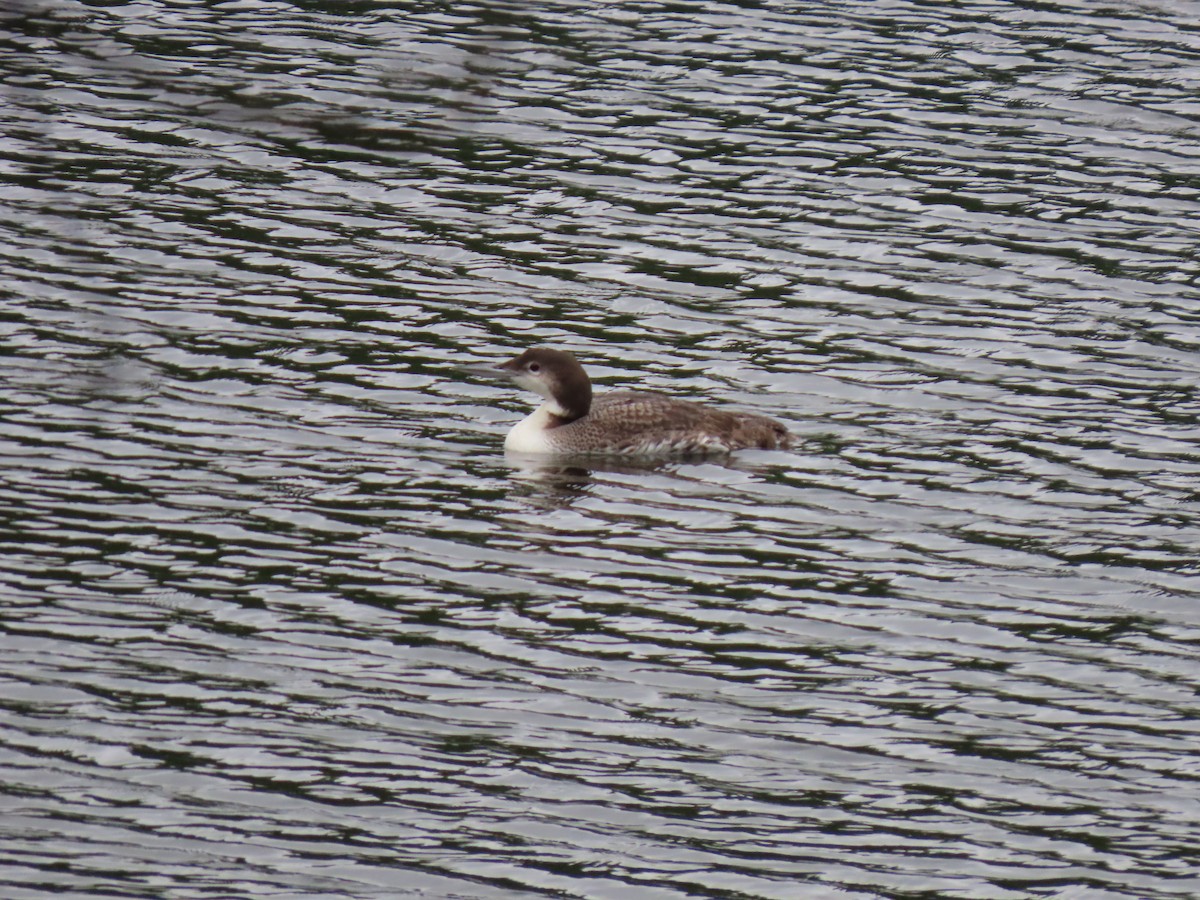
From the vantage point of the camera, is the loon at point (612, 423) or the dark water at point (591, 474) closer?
the dark water at point (591, 474)

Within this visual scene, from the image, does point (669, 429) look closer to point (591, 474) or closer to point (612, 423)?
point (612, 423)

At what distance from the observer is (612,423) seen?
16.7m

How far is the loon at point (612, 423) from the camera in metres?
16.5

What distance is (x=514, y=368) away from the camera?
1698cm

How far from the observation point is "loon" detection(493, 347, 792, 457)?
16.5 meters

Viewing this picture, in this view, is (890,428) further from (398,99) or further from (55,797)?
(398,99)

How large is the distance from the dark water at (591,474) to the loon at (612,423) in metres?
0.34

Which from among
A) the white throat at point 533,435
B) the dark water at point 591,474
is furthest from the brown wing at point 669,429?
the dark water at point 591,474

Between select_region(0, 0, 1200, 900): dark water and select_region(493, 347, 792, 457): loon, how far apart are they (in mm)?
337

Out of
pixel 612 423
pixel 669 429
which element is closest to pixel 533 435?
pixel 612 423

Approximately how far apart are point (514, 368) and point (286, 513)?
10.2 ft

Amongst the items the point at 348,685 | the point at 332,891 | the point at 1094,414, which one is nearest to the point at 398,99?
the point at 1094,414

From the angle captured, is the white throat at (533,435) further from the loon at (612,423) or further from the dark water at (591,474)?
the dark water at (591,474)

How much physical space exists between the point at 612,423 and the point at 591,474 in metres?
0.51
